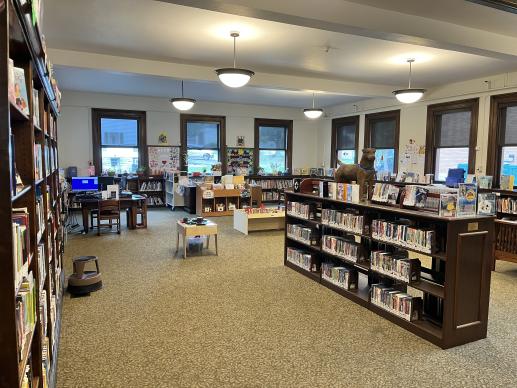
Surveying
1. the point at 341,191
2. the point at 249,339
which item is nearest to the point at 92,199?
the point at 341,191

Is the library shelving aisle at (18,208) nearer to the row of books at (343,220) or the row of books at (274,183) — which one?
the row of books at (343,220)

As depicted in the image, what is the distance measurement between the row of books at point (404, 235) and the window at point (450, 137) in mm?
5213

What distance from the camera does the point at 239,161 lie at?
12.1 meters

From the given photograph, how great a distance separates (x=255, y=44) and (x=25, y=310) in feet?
15.8

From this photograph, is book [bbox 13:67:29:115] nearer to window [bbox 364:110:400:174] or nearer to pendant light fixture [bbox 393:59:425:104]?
pendant light fixture [bbox 393:59:425:104]

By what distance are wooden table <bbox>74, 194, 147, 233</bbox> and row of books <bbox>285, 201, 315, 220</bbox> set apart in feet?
12.3

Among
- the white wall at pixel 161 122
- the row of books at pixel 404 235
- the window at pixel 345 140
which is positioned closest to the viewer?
the row of books at pixel 404 235

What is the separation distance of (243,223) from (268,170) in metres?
5.11

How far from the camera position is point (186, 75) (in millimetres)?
6738

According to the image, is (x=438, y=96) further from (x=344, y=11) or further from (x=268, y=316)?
(x=268, y=316)

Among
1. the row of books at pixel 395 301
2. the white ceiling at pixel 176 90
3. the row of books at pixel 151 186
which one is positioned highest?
the white ceiling at pixel 176 90

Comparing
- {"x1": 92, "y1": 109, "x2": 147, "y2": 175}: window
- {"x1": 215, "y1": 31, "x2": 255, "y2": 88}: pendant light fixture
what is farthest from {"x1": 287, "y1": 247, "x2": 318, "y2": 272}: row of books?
{"x1": 92, "y1": 109, "x2": 147, "y2": 175}: window

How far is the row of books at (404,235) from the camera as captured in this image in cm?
333

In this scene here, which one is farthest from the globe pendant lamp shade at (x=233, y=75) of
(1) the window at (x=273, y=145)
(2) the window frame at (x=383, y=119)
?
(1) the window at (x=273, y=145)
